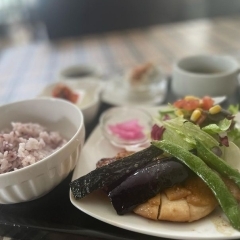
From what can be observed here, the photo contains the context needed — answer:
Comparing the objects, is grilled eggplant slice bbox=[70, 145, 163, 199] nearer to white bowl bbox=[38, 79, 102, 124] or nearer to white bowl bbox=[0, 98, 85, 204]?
white bowl bbox=[0, 98, 85, 204]

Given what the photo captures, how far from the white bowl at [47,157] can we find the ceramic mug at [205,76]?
2.14 ft

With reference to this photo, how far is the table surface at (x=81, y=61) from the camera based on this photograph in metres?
1.01

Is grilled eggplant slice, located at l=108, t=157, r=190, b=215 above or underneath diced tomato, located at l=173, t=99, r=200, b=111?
underneath

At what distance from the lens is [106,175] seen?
3.40 ft

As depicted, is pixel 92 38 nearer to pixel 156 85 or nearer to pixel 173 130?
pixel 156 85

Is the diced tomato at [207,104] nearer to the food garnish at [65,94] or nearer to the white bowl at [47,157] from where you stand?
the white bowl at [47,157]

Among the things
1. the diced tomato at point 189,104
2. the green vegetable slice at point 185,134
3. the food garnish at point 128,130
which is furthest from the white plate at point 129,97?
the green vegetable slice at point 185,134

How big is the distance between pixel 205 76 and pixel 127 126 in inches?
18.5

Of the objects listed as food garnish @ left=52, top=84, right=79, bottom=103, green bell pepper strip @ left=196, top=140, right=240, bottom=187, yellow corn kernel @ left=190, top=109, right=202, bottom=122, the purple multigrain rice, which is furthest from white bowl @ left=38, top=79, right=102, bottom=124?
green bell pepper strip @ left=196, top=140, right=240, bottom=187

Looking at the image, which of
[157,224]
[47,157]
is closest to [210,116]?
[157,224]

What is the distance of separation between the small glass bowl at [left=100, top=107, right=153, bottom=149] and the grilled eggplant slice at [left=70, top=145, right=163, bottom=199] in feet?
1.02

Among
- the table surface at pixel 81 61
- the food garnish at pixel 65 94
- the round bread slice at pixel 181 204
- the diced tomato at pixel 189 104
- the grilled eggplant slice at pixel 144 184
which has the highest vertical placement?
the diced tomato at pixel 189 104

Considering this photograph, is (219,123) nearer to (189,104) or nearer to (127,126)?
(189,104)

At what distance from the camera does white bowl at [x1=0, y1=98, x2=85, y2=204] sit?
99cm
